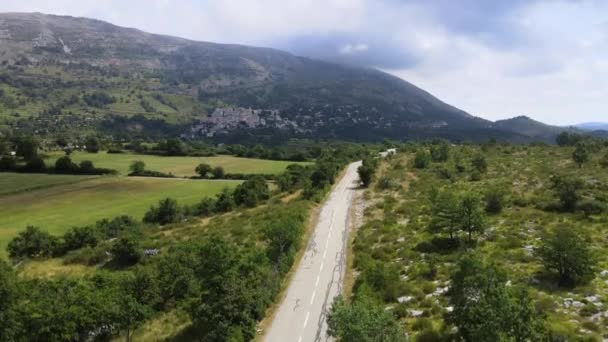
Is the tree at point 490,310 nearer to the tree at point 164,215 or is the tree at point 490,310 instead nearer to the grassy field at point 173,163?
the tree at point 164,215

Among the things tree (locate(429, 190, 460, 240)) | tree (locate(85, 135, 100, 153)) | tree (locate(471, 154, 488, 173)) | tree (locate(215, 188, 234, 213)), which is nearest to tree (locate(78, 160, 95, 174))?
tree (locate(85, 135, 100, 153))

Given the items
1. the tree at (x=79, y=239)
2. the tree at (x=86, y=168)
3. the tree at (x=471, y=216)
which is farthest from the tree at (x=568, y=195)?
the tree at (x=86, y=168)

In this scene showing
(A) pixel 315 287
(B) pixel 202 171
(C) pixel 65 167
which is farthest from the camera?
(B) pixel 202 171

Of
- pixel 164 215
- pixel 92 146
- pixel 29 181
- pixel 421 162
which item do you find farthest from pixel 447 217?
pixel 92 146

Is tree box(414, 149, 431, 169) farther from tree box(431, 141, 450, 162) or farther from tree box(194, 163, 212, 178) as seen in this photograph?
tree box(194, 163, 212, 178)

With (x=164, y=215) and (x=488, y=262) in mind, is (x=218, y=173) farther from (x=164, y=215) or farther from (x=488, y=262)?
(x=488, y=262)

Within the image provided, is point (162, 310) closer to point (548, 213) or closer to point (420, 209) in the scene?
point (420, 209)
